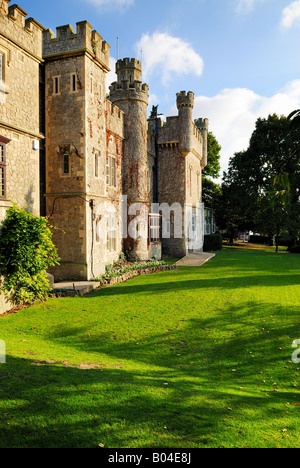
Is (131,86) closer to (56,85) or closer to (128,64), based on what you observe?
(128,64)

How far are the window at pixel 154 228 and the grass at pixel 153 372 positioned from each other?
11.1 metres

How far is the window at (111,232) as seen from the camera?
66.1 feet

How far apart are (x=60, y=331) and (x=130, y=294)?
4.94 metres

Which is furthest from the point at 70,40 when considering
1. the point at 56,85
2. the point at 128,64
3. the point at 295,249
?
the point at 295,249

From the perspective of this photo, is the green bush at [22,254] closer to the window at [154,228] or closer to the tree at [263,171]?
the window at [154,228]

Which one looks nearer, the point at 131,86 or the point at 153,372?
the point at 153,372

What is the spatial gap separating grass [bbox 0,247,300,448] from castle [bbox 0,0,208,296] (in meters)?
4.39

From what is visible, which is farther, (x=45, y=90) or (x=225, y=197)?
(x=225, y=197)

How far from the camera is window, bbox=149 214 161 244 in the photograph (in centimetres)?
2489

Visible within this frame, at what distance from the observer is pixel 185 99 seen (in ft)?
88.5

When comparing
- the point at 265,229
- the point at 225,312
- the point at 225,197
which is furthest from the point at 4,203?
the point at 225,197

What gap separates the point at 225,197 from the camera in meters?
44.1

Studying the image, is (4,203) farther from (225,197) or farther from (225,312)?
(225,197)

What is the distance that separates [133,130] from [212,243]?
57.5 feet
